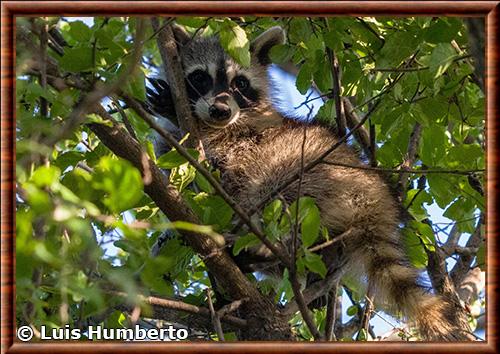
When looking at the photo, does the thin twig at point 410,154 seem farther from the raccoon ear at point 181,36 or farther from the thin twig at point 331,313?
the raccoon ear at point 181,36

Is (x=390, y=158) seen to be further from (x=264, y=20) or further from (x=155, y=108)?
(x=155, y=108)

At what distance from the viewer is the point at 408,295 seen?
4617 mm

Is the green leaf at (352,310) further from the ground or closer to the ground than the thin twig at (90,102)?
closer to the ground

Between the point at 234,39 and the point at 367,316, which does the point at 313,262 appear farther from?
the point at 367,316

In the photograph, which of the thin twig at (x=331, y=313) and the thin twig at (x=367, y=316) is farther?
the thin twig at (x=367, y=316)

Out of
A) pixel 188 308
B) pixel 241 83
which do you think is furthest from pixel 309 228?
pixel 241 83

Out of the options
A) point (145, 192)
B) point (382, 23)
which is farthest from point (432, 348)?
point (382, 23)

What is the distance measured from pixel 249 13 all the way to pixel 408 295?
222 centimetres

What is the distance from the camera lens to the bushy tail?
4473 mm

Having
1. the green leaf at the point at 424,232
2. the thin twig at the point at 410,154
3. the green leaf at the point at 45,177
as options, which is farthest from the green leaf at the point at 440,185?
the green leaf at the point at 45,177

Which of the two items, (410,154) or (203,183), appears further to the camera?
(410,154)

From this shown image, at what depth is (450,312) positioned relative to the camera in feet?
15.0

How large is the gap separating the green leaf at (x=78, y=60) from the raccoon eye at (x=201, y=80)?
2548mm

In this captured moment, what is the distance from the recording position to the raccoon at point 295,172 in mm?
4652
